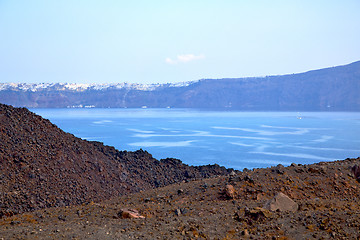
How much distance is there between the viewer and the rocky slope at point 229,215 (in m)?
4.89

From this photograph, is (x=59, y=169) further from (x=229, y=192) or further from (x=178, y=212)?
(x=178, y=212)

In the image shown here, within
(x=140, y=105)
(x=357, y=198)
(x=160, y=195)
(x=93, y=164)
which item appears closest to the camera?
(x=357, y=198)

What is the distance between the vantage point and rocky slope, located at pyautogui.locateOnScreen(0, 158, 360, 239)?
4887mm

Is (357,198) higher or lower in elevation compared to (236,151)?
higher

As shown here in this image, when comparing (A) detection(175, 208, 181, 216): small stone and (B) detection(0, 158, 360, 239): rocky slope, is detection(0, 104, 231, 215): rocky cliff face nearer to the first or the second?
(B) detection(0, 158, 360, 239): rocky slope

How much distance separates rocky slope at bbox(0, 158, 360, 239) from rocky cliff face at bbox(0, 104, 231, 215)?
2227 millimetres

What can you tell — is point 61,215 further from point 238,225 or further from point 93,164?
point 93,164

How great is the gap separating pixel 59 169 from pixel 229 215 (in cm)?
660

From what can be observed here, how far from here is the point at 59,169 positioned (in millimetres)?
10695

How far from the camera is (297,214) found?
17.8 feet

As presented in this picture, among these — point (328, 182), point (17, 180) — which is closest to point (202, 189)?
point (328, 182)

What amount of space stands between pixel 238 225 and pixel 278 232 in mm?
587

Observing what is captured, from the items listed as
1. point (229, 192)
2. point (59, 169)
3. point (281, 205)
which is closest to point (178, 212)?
point (281, 205)

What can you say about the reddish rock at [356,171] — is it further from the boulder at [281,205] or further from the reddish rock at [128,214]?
the reddish rock at [128,214]
